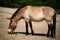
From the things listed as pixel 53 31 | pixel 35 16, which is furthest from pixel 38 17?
pixel 53 31

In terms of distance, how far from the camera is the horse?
187 centimetres

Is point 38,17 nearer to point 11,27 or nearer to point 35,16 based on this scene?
point 35,16

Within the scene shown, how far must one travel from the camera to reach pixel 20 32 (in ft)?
6.32

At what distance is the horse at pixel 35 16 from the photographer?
1.87m

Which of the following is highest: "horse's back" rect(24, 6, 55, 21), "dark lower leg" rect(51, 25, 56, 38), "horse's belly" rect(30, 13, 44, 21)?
"horse's back" rect(24, 6, 55, 21)

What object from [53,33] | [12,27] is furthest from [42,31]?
[12,27]

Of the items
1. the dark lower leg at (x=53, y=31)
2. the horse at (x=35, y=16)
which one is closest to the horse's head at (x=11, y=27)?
the horse at (x=35, y=16)

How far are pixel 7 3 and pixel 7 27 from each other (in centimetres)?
15

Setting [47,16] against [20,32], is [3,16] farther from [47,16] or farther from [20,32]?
[47,16]

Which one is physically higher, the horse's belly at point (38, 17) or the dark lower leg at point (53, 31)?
the horse's belly at point (38, 17)

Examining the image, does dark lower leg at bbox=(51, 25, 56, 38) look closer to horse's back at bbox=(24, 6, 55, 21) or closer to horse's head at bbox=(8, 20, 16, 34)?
horse's back at bbox=(24, 6, 55, 21)

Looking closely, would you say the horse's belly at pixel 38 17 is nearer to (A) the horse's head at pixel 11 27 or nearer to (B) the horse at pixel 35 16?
(B) the horse at pixel 35 16

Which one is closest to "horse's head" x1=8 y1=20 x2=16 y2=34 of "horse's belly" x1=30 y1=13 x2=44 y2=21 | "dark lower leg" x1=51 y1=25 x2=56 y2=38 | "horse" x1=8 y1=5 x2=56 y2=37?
"horse" x1=8 y1=5 x2=56 y2=37

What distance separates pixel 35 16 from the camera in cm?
190
